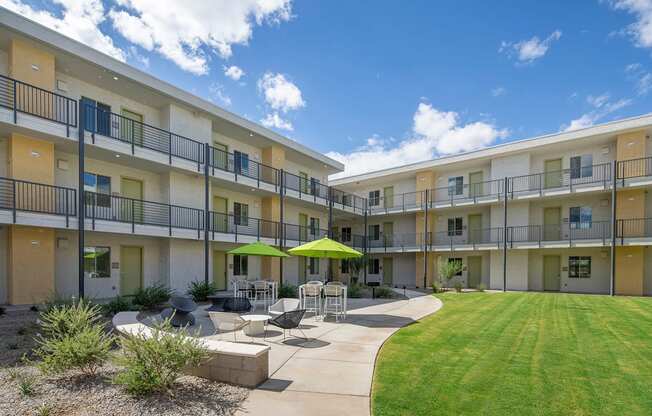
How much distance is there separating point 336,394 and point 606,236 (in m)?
21.2

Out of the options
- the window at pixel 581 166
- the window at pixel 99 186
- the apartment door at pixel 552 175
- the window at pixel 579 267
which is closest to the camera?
the window at pixel 99 186

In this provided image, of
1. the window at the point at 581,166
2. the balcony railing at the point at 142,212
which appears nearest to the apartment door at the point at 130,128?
the balcony railing at the point at 142,212

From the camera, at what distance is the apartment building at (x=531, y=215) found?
748 inches

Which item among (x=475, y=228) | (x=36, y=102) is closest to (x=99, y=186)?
(x=36, y=102)

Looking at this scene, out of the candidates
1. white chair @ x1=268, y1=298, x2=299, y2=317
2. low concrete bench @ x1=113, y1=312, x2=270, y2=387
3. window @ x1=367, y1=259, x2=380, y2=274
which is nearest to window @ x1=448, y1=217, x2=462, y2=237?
window @ x1=367, y1=259, x2=380, y2=274

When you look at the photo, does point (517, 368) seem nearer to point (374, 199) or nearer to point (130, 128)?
point (130, 128)

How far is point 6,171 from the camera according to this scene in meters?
11.7

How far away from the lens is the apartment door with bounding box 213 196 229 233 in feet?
62.1

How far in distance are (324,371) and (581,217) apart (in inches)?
853

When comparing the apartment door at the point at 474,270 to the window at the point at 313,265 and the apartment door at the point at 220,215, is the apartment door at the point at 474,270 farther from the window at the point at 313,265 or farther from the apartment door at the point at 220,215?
the apartment door at the point at 220,215

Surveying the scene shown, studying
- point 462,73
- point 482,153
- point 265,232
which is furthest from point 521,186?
point 265,232

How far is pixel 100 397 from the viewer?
184 inches

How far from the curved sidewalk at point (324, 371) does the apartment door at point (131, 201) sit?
368 inches

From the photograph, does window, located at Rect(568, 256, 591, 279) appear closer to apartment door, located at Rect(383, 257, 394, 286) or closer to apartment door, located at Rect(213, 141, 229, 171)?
apartment door, located at Rect(383, 257, 394, 286)
